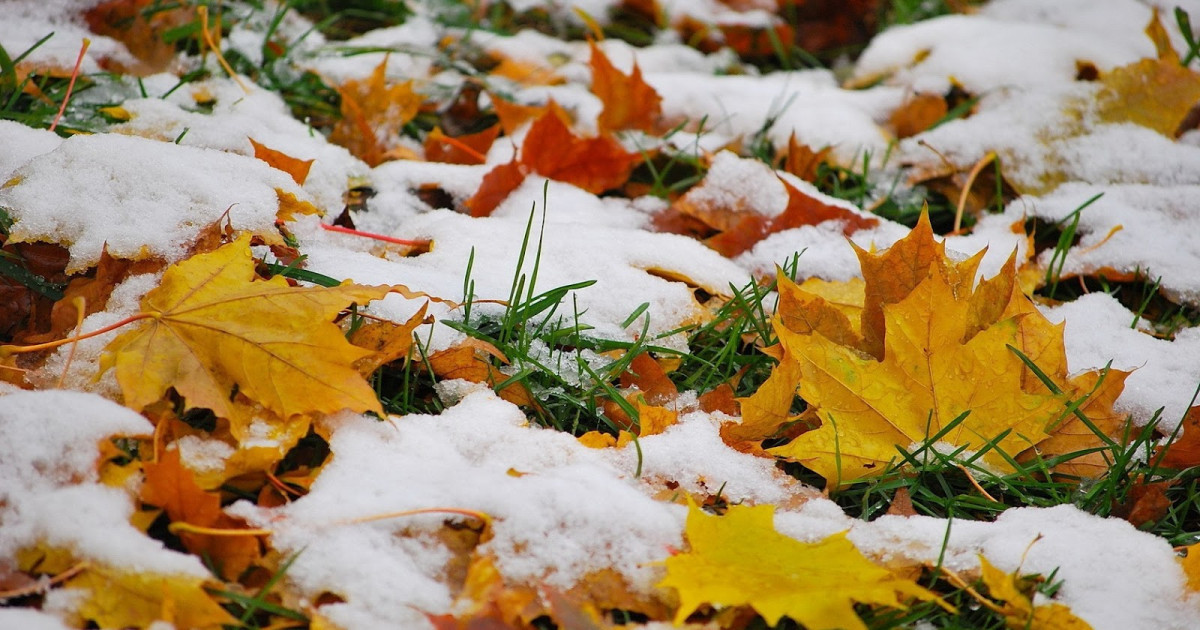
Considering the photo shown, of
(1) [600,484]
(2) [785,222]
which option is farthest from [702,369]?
(2) [785,222]

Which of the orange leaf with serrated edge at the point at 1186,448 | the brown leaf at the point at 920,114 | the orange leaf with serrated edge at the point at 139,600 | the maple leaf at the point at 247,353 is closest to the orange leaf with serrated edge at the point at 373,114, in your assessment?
the maple leaf at the point at 247,353

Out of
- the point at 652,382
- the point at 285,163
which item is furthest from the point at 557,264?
the point at 285,163

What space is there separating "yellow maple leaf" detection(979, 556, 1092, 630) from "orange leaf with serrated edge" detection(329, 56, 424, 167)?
1.45m

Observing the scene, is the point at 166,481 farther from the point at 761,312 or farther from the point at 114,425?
the point at 761,312

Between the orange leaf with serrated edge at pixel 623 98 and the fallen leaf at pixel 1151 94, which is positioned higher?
the fallen leaf at pixel 1151 94

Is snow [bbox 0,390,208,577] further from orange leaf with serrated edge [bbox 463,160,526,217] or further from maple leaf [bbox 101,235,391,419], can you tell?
orange leaf with serrated edge [bbox 463,160,526,217]

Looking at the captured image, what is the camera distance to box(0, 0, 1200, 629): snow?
0.93 metres

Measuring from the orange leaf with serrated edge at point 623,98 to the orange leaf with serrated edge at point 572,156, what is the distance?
192 millimetres

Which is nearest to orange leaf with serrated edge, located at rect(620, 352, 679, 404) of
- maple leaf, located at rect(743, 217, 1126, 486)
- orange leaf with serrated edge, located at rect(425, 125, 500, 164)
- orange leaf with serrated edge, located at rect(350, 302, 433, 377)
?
maple leaf, located at rect(743, 217, 1126, 486)

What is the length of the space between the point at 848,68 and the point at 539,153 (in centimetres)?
134

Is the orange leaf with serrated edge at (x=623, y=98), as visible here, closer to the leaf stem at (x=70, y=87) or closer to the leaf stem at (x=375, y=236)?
the leaf stem at (x=375, y=236)

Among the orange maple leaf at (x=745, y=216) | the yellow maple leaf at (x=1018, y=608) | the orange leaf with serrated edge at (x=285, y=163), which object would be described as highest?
the orange leaf with serrated edge at (x=285, y=163)

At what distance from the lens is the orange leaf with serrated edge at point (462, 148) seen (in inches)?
75.0

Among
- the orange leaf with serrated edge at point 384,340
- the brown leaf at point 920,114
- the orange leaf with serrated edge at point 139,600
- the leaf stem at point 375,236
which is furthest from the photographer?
the brown leaf at point 920,114
